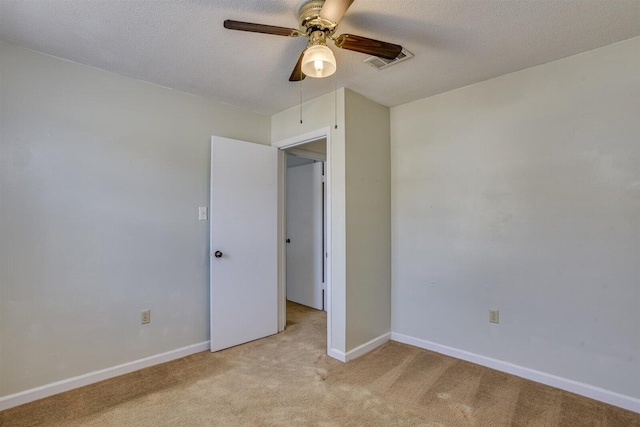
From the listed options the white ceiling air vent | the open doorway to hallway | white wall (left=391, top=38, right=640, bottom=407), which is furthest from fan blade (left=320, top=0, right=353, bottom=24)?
the open doorway to hallway

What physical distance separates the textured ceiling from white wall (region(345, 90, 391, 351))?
1.49ft

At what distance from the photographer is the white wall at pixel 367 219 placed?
2.80 meters

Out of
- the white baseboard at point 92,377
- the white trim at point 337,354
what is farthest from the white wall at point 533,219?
the white baseboard at point 92,377

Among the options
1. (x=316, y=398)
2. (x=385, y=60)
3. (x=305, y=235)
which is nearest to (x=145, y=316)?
(x=316, y=398)

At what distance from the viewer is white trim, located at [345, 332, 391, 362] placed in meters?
2.74

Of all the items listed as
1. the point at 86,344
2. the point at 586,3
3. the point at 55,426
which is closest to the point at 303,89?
the point at 586,3

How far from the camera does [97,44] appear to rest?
2.07 m

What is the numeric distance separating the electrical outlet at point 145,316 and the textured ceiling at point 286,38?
6.32 feet

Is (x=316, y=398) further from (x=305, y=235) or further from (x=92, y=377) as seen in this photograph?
(x=305, y=235)

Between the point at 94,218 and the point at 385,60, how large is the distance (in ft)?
8.07

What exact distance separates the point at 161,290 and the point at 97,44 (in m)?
1.89

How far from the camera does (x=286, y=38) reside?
1.97 meters

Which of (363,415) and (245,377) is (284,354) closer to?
(245,377)

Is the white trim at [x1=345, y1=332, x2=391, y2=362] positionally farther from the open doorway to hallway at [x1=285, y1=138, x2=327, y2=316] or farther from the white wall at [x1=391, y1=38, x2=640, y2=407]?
the open doorway to hallway at [x1=285, y1=138, x2=327, y2=316]
